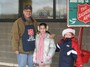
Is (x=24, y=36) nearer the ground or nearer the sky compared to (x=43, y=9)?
nearer the ground

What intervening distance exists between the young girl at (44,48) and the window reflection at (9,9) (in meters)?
2.67

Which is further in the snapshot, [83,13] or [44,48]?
[83,13]

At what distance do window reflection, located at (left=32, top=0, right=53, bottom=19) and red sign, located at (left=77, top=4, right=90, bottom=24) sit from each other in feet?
6.59

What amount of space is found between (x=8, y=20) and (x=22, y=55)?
2.45 meters

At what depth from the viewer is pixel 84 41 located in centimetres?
772

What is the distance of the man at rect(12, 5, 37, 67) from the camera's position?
21.0 feet

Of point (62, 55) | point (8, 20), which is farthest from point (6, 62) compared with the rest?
point (62, 55)

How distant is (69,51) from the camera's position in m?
5.92

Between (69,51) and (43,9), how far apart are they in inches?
108

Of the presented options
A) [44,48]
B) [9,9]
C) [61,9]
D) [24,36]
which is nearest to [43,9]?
[61,9]

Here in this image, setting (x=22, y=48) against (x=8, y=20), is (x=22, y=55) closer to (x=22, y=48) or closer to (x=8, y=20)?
(x=22, y=48)

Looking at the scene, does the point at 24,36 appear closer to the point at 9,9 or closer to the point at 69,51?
the point at 69,51

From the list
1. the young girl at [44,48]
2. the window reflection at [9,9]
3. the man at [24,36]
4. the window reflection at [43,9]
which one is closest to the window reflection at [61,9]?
the window reflection at [43,9]

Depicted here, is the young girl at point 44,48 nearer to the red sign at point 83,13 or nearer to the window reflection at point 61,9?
the red sign at point 83,13
